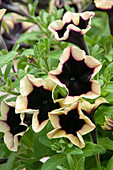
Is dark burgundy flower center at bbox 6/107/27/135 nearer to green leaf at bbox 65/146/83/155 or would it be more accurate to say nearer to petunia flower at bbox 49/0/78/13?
green leaf at bbox 65/146/83/155

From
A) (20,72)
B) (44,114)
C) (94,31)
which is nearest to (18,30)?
(94,31)

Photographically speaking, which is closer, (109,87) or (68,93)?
(68,93)

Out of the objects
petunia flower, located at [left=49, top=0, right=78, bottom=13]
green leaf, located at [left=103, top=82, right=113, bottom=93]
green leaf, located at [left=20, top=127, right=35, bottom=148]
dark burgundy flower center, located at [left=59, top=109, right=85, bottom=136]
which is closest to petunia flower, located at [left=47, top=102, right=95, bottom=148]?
dark burgundy flower center, located at [left=59, top=109, right=85, bottom=136]

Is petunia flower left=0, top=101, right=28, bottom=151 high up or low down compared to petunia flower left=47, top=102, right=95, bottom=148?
down

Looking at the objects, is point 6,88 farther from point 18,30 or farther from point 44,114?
point 18,30

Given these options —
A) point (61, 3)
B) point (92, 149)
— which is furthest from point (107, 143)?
point (61, 3)

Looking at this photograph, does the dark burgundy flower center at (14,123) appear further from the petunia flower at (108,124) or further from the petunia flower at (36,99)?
the petunia flower at (108,124)

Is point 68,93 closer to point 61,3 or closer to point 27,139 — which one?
point 27,139
